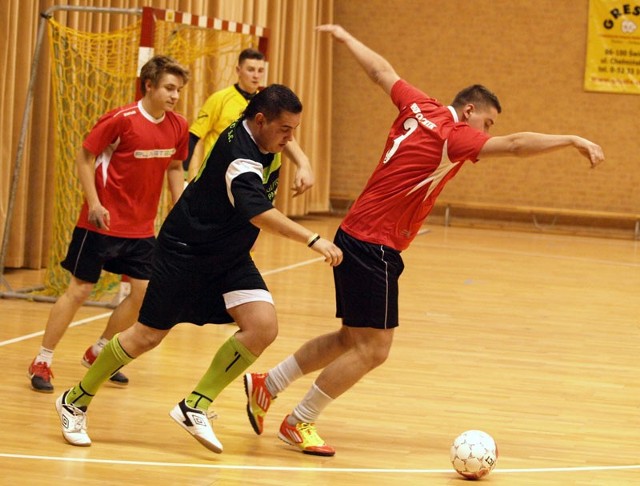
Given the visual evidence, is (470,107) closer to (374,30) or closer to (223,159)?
(223,159)

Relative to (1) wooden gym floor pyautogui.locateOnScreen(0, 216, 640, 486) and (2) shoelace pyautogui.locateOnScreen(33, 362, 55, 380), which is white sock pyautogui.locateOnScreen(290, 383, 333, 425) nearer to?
(1) wooden gym floor pyautogui.locateOnScreen(0, 216, 640, 486)

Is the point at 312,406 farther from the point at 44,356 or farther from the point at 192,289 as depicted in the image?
the point at 44,356

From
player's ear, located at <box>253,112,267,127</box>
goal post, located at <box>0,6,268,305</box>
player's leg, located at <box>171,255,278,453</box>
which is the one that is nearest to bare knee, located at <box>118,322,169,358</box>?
player's leg, located at <box>171,255,278,453</box>

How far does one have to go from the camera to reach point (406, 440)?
4.39 meters

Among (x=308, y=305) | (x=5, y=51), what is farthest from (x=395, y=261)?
(x=5, y=51)

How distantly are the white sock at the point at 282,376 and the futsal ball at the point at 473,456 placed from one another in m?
0.78

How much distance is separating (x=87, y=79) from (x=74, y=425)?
A: 4.52 metres

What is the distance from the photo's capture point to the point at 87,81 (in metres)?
8.05

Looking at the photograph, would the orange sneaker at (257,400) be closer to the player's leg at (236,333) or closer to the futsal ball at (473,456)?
the player's leg at (236,333)

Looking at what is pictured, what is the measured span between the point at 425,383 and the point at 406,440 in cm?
116

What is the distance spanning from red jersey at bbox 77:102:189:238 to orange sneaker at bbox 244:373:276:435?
1280 millimetres

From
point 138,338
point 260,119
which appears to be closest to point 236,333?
point 138,338

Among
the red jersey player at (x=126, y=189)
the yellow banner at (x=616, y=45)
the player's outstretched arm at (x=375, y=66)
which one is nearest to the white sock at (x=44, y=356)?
the red jersey player at (x=126, y=189)

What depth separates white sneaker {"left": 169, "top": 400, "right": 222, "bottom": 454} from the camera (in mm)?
3934
